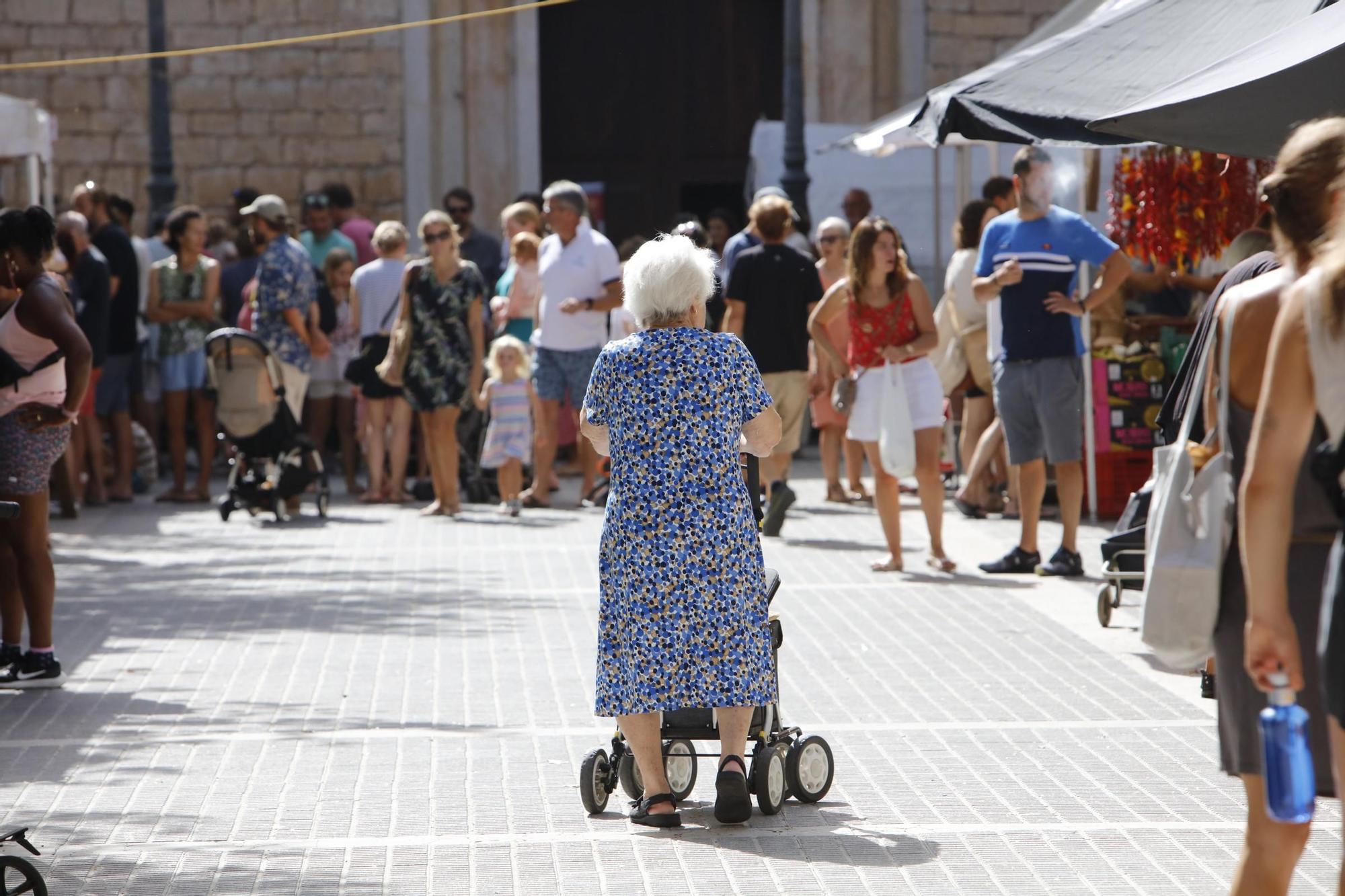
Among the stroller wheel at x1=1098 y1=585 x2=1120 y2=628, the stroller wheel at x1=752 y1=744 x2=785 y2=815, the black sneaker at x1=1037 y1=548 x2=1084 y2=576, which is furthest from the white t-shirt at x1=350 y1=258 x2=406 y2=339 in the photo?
the stroller wheel at x1=752 y1=744 x2=785 y2=815

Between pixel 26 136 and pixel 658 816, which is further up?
pixel 26 136

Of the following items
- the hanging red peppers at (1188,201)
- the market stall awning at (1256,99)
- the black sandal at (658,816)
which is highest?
the market stall awning at (1256,99)

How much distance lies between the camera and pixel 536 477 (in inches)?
557

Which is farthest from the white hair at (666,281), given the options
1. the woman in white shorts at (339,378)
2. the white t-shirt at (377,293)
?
the woman in white shorts at (339,378)

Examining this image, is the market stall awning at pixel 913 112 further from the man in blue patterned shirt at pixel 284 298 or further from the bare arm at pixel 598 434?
the bare arm at pixel 598 434

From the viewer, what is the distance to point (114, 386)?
564 inches

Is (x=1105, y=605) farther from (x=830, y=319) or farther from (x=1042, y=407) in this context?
(x=830, y=319)

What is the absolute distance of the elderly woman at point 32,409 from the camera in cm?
800

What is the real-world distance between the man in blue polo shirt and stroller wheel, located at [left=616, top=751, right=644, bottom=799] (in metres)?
4.63

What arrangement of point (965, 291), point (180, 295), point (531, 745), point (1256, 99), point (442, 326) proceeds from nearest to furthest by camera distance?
point (1256, 99) → point (531, 745) → point (965, 291) → point (442, 326) → point (180, 295)

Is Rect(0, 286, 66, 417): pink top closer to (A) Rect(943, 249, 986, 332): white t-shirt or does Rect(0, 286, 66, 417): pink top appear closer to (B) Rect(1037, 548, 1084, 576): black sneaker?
(B) Rect(1037, 548, 1084, 576): black sneaker

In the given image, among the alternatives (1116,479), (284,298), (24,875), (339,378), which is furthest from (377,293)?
(24,875)

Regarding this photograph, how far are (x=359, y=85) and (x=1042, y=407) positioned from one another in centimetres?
1250

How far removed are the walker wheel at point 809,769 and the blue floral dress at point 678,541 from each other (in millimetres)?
274
